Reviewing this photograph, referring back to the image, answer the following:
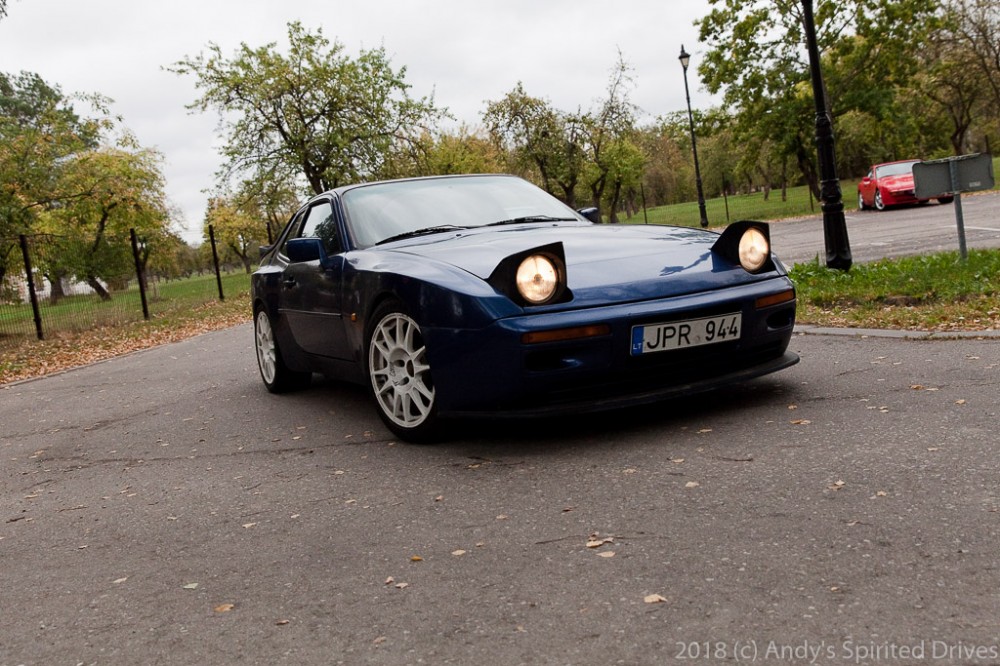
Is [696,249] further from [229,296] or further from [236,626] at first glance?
[229,296]

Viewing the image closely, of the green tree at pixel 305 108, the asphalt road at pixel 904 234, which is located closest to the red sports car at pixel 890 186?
the asphalt road at pixel 904 234

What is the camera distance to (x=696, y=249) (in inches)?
185

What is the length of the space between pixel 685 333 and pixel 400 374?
4.58ft

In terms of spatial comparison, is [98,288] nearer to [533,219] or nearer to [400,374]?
[533,219]

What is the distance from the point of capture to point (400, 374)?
4664mm

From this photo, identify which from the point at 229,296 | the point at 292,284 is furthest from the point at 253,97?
the point at 292,284

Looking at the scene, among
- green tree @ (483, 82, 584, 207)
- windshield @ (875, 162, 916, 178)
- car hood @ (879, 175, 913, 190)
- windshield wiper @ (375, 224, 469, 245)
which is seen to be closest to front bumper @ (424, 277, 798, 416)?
windshield wiper @ (375, 224, 469, 245)

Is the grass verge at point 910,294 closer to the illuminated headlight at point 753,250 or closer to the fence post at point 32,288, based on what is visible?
the illuminated headlight at point 753,250

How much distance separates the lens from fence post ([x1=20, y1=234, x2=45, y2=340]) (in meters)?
15.5

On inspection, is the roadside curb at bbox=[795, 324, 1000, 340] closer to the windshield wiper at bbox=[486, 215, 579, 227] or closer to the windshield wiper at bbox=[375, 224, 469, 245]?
the windshield wiper at bbox=[486, 215, 579, 227]

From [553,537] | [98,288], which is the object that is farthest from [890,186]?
[553,537]

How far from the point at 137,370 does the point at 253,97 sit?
2374 cm

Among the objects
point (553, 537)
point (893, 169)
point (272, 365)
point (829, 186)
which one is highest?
point (893, 169)

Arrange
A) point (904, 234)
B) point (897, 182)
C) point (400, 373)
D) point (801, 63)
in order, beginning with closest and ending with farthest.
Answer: point (400, 373) → point (904, 234) → point (897, 182) → point (801, 63)
